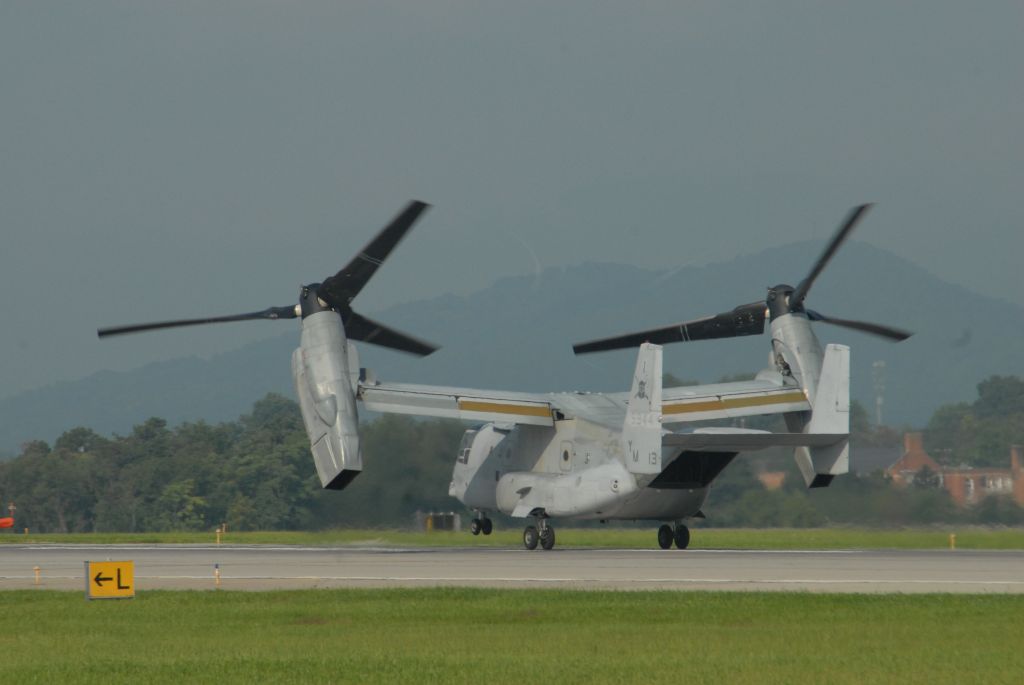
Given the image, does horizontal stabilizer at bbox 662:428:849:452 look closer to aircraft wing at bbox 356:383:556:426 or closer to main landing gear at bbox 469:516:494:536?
aircraft wing at bbox 356:383:556:426

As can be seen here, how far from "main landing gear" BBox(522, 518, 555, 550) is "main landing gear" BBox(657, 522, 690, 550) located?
3326 mm

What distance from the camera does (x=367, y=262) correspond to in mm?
42938

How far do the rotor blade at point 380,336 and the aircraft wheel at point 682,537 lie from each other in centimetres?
882

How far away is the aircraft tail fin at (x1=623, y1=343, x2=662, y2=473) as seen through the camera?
37.9m

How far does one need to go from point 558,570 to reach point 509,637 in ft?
39.1

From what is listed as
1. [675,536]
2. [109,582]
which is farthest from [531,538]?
[109,582]

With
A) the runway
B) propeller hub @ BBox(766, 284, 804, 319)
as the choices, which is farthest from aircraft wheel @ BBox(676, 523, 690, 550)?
propeller hub @ BBox(766, 284, 804, 319)

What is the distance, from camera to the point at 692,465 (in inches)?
1640

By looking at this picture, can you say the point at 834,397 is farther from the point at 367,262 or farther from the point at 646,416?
the point at 367,262

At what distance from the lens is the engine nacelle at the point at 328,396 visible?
131 feet

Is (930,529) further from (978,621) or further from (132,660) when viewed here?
(132,660)

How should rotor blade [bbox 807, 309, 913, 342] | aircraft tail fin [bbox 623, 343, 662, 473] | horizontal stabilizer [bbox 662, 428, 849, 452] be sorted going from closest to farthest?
aircraft tail fin [bbox 623, 343, 662, 473]
horizontal stabilizer [bbox 662, 428, 849, 452]
rotor blade [bbox 807, 309, 913, 342]

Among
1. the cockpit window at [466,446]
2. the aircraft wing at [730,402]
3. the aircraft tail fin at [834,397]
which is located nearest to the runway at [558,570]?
the aircraft tail fin at [834,397]

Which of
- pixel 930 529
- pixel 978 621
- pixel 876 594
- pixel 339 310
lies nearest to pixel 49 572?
pixel 339 310
